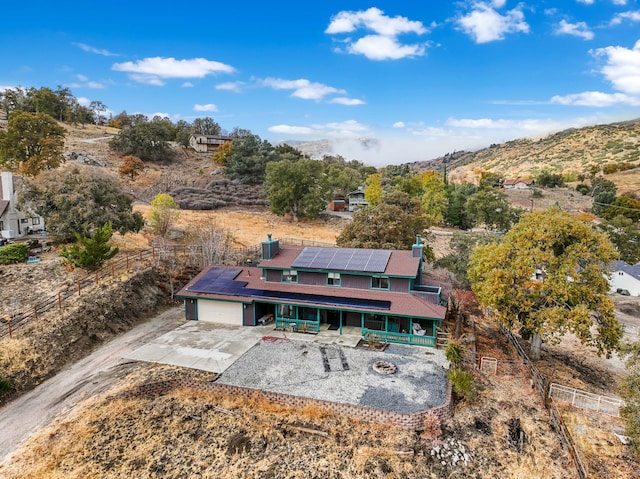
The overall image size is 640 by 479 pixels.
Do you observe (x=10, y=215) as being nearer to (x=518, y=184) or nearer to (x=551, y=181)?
(x=518, y=184)

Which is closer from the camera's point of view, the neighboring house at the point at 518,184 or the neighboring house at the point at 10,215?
the neighboring house at the point at 10,215

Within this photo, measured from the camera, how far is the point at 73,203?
31.9 m

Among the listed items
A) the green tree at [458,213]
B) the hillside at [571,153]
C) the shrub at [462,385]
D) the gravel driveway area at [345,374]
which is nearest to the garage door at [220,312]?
the gravel driveway area at [345,374]

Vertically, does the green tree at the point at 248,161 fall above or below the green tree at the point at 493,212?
above

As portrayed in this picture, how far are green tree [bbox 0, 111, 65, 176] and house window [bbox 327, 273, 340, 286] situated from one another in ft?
144

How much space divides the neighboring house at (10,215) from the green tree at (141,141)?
40.6 m

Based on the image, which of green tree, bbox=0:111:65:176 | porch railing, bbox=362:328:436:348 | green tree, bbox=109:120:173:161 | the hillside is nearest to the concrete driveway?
porch railing, bbox=362:328:436:348

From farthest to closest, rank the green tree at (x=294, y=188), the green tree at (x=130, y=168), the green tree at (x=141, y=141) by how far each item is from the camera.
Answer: the green tree at (x=141, y=141) → the green tree at (x=130, y=168) → the green tree at (x=294, y=188)

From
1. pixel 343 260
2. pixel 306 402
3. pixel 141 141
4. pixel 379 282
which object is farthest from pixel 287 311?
pixel 141 141

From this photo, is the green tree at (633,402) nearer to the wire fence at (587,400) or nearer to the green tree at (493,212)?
the wire fence at (587,400)

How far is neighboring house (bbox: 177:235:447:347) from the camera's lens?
2309 centimetres

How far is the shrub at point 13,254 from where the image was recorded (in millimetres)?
28609

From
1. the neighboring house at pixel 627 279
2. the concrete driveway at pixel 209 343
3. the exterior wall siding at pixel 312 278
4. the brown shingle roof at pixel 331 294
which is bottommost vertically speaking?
the neighboring house at pixel 627 279

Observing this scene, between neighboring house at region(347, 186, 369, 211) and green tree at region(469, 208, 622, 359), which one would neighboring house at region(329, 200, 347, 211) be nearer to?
neighboring house at region(347, 186, 369, 211)
